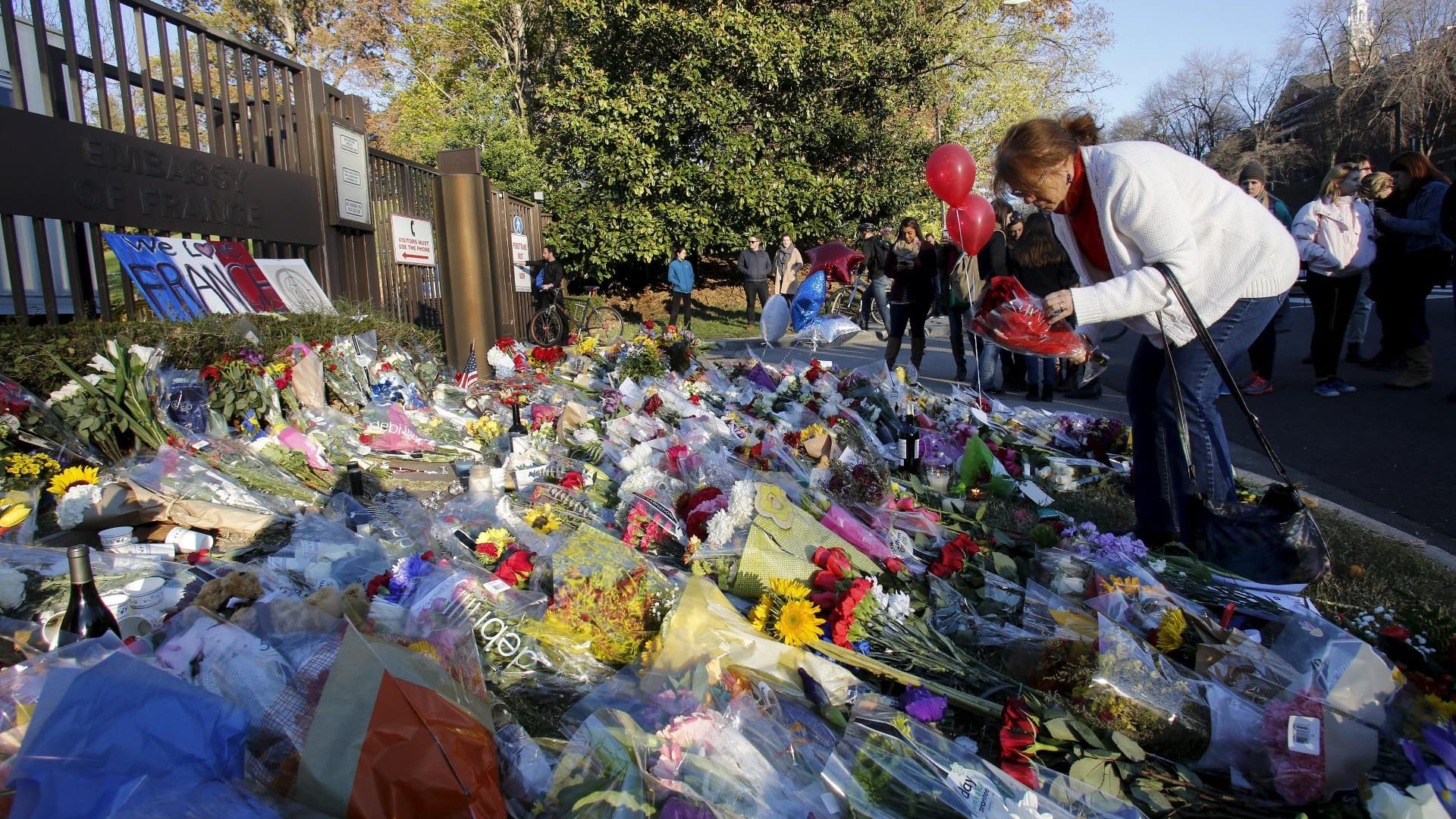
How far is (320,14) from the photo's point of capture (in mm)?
30250

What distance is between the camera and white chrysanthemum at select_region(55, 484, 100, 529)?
3195 mm

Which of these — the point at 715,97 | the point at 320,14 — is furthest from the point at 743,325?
the point at 320,14

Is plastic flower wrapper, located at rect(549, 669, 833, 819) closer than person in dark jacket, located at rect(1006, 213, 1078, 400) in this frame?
Yes

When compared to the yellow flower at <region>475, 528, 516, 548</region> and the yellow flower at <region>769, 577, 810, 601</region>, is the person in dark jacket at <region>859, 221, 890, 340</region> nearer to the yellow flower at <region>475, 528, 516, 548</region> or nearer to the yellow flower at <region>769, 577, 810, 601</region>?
the yellow flower at <region>475, 528, 516, 548</region>

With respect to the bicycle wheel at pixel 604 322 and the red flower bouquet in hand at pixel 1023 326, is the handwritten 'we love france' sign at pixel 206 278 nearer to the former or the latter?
the red flower bouquet in hand at pixel 1023 326

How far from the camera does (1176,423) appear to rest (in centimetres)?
295

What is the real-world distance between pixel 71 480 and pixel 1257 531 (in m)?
4.60

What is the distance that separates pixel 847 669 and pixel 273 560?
78.1 inches

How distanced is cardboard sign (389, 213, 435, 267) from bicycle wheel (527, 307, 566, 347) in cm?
223

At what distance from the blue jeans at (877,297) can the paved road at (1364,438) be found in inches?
117

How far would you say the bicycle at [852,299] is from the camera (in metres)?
14.4

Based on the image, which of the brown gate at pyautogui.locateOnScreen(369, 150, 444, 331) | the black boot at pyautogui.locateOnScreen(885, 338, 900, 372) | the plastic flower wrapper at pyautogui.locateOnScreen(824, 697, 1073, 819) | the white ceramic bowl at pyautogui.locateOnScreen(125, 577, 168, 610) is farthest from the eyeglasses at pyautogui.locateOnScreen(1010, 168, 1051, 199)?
the brown gate at pyautogui.locateOnScreen(369, 150, 444, 331)

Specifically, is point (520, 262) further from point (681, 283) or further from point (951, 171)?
point (951, 171)

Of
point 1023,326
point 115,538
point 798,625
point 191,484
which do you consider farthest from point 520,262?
point 798,625
